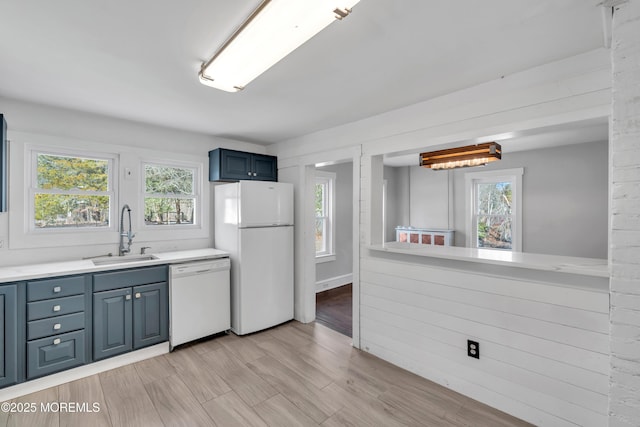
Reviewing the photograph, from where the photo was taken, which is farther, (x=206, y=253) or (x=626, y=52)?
(x=206, y=253)

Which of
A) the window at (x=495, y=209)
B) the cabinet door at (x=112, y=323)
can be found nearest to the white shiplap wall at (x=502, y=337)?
the cabinet door at (x=112, y=323)

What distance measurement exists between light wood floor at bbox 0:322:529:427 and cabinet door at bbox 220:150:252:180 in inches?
78.7

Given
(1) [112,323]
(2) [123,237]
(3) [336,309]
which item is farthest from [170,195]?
(3) [336,309]

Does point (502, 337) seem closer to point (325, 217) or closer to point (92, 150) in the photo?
point (325, 217)

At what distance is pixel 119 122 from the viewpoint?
311 centimetres

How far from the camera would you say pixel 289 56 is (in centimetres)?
179

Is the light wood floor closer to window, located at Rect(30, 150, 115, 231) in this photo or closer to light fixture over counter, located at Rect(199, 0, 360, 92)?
window, located at Rect(30, 150, 115, 231)

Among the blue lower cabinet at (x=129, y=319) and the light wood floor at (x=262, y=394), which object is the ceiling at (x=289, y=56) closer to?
Answer: the blue lower cabinet at (x=129, y=319)

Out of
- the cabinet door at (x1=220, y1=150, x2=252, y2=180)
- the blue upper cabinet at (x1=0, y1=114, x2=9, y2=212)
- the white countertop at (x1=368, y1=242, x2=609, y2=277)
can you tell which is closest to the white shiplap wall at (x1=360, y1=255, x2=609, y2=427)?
the white countertop at (x1=368, y1=242, x2=609, y2=277)

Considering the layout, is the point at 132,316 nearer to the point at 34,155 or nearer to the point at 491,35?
the point at 34,155

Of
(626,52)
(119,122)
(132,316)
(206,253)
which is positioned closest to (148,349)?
(132,316)

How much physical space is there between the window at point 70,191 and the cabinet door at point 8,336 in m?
0.81

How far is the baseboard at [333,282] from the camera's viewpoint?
498cm

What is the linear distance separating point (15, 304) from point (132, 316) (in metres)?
0.81
